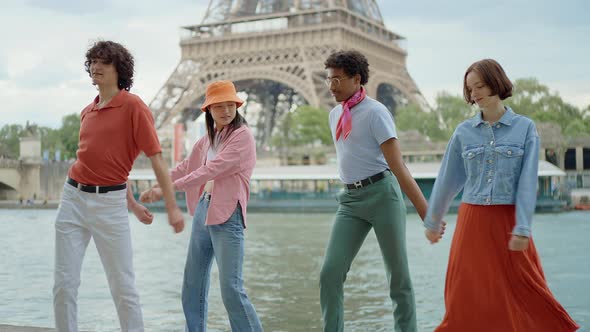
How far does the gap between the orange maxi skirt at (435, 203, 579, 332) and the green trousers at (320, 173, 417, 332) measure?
78 centimetres

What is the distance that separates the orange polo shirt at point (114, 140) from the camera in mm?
4113

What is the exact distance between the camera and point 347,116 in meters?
4.48

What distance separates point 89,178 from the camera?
13.5 feet

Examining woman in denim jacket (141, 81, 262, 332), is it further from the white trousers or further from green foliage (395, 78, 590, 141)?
green foliage (395, 78, 590, 141)

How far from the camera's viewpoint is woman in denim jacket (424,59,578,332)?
3.56 metres

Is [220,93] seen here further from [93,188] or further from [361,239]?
[361,239]

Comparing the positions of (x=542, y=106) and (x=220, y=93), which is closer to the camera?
(x=220, y=93)

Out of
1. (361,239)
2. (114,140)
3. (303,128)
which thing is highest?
(303,128)

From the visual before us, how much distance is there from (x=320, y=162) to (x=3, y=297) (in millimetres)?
47263

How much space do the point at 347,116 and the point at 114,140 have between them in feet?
4.06

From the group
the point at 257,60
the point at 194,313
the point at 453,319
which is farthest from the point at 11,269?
the point at 257,60

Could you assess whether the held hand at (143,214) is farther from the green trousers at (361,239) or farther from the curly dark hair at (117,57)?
the green trousers at (361,239)

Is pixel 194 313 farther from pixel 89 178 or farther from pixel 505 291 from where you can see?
pixel 505 291

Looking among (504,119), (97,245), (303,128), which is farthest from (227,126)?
(303,128)
